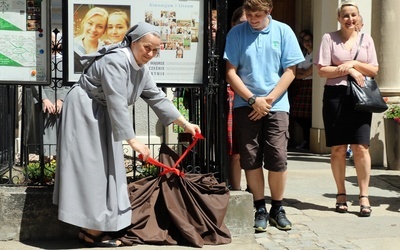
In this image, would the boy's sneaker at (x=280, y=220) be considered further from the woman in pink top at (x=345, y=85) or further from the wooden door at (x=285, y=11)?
the wooden door at (x=285, y=11)

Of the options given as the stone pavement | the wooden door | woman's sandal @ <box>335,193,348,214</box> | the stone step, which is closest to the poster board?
the stone step

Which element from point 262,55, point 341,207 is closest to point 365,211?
point 341,207

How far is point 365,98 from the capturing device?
704 centimetres

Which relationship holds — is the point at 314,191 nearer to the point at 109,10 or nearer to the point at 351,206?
the point at 351,206

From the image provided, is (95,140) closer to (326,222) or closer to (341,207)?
(326,222)

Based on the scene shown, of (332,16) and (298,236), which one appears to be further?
(332,16)

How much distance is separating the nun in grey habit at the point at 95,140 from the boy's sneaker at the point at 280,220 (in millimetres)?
1385

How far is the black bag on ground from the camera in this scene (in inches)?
276

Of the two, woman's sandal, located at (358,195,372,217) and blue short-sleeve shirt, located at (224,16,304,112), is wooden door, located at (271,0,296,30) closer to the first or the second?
woman's sandal, located at (358,195,372,217)

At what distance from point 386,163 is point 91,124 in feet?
17.3

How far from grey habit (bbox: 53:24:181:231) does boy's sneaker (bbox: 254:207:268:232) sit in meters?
1.17

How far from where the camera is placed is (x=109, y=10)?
611cm

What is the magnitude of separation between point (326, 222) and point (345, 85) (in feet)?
4.04

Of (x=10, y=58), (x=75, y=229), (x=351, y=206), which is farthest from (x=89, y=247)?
(x=351, y=206)
